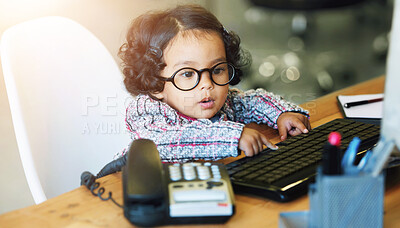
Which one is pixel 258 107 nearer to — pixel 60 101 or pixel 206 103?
pixel 206 103

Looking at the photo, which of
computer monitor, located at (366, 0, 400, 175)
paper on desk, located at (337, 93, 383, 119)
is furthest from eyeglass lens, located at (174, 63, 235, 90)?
computer monitor, located at (366, 0, 400, 175)

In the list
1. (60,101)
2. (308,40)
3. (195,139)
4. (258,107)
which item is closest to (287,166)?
(195,139)

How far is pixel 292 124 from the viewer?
3.61 feet

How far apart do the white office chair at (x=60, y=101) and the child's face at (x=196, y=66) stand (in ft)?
0.67

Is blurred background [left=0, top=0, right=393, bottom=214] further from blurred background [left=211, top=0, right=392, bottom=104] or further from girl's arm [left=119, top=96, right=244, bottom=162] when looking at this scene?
girl's arm [left=119, top=96, right=244, bottom=162]

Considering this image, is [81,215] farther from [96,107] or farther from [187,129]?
[96,107]

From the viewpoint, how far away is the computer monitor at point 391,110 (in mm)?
523

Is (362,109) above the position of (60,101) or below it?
below

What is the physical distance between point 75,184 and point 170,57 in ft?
1.21

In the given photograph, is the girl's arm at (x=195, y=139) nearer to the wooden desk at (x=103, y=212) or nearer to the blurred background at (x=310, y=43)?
the wooden desk at (x=103, y=212)

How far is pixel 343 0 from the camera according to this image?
2596mm

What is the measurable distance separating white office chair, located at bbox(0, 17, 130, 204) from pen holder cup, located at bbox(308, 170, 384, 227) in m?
0.70

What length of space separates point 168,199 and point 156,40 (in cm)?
59

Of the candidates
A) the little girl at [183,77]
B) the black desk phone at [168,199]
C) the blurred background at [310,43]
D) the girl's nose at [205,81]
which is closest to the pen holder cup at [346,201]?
the black desk phone at [168,199]
